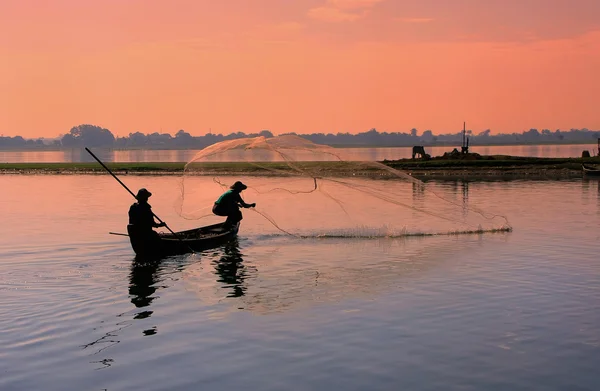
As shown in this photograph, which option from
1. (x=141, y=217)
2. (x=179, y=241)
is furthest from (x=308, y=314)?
(x=179, y=241)

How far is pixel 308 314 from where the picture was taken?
44.2ft

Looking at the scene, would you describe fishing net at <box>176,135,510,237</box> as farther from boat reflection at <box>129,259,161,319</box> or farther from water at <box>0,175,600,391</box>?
boat reflection at <box>129,259,161,319</box>

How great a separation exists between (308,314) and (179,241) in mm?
7792

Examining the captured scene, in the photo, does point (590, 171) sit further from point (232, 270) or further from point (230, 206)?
point (232, 270)

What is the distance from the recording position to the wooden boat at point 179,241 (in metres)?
19.3

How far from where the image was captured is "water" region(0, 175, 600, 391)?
10.2m

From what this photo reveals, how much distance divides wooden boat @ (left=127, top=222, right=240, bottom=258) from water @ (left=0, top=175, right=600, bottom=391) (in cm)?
41

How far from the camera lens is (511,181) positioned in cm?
5728

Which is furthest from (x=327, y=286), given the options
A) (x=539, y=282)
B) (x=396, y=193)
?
(x=396, y=193)

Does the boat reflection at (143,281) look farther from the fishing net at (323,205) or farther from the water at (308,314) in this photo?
the fishing net at (323,205)

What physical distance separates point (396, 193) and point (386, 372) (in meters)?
36.0

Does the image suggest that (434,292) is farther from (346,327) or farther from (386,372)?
(386,372)

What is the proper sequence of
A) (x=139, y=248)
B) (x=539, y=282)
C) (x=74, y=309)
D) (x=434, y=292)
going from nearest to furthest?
(x=74, y=309)
(x=434, y=292)
(x=539, y=282)
(x=139, y=248)

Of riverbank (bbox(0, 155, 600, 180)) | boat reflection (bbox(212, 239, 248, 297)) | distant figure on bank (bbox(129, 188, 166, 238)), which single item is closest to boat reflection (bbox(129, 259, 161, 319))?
distant figure on bank (bbox(129, 188, 166, 238))
